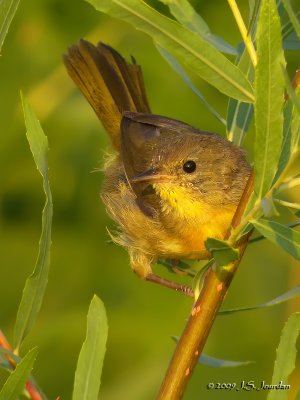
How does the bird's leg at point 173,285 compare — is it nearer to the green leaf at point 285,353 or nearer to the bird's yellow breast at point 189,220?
the bird's yellow breast at point 189,220

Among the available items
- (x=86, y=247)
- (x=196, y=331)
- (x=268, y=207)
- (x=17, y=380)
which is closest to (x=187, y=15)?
(x=268, y=207)

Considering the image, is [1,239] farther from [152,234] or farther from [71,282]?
[152,234]

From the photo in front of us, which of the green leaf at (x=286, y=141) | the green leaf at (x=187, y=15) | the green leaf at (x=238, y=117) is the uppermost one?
the green leaf at (x=187, y=15)

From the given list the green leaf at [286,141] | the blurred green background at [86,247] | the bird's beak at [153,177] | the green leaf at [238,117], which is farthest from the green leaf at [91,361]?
the blurred green background at [86,247]

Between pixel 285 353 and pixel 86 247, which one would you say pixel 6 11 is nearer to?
pixel 285 353

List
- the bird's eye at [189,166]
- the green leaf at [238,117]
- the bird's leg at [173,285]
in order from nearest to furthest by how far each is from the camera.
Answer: the green leaf at [238,117]
the bird's leg at [173,285]
the bird's eye at [189,166]
